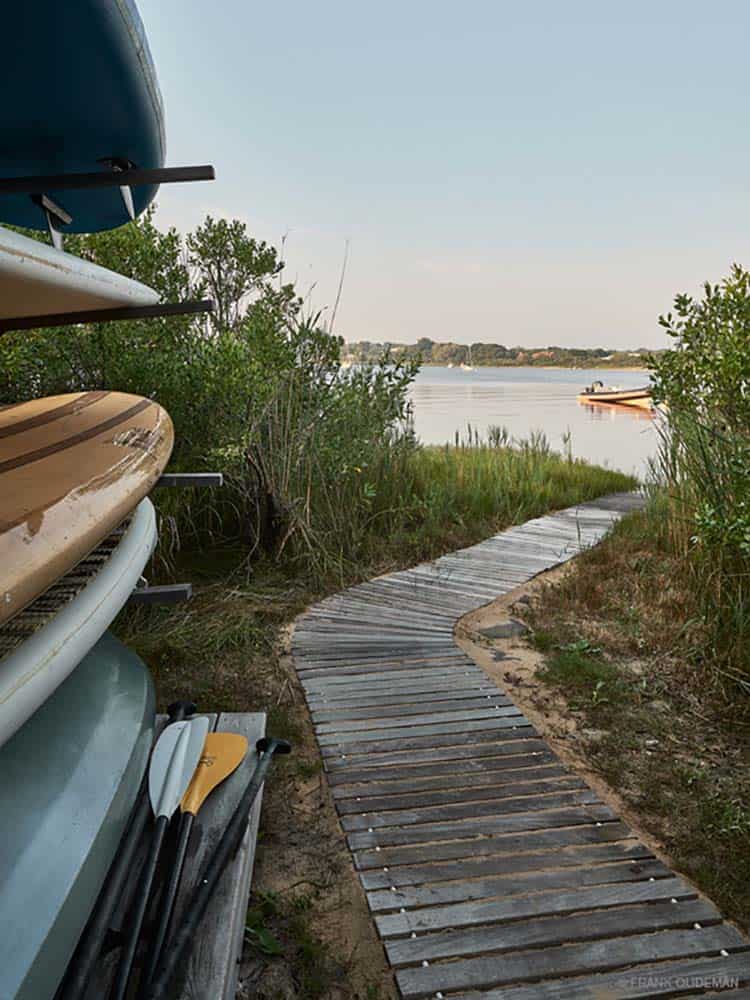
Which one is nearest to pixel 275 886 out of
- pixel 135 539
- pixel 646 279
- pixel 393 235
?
pixel 135 539

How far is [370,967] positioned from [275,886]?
39 cm

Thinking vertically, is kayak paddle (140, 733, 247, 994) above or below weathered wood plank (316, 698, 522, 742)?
above

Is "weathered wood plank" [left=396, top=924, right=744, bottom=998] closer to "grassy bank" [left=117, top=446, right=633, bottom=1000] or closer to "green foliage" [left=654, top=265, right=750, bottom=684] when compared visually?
"grassy bank" [left=117, top=446, right=633, bottom=1000]

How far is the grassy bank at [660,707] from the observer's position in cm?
192

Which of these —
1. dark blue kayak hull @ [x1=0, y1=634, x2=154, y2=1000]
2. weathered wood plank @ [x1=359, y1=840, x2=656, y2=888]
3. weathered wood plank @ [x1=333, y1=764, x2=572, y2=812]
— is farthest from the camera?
weathered wood plank @ [x1=333, y1=764, x2=572, y2=812]

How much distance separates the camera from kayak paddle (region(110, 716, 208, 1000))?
1.25m

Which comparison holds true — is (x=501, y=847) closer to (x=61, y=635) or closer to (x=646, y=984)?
(x=646, y=984)

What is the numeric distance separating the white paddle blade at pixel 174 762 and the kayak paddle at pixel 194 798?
0.11ft

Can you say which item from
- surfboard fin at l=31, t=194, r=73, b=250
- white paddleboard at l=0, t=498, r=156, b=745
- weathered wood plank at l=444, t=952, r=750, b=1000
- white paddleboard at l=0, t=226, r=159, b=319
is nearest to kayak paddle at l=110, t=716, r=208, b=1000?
white paddleboard at l=0, t=498, r=156, b=745

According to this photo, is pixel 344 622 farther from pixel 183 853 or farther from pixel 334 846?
pixel 183 853

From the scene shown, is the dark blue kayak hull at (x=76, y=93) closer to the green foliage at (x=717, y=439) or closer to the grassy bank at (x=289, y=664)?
the grassy bank at (x=289, y=664)

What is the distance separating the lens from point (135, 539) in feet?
A: 6.98

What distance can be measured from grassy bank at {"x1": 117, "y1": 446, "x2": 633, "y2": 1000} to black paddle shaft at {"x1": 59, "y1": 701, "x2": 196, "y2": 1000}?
0.38 meters

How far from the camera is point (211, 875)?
1465mm
